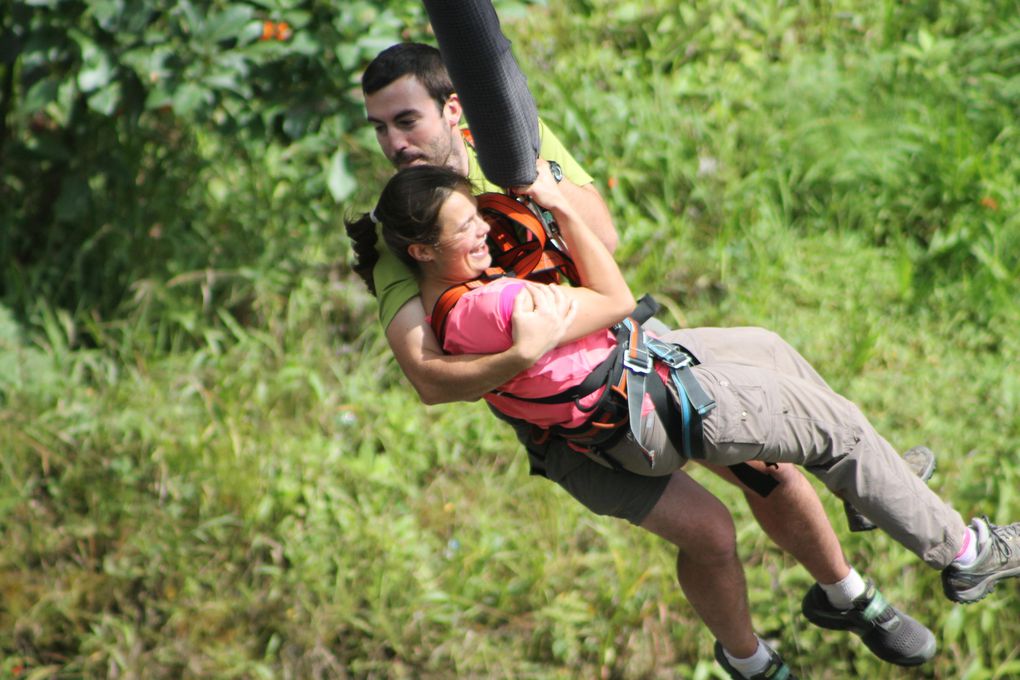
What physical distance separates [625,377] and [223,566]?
2863 millimetres

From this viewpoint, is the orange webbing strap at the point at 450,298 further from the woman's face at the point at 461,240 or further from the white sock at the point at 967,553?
the white sock at the point at 967,553

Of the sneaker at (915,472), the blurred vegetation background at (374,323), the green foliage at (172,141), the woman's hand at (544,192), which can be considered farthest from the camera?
the green foliage at (172,141)

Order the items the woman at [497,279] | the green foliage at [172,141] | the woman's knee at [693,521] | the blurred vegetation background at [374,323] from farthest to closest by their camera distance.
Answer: the green foliage at [172,141], the blurred vegetation background at [374,323], the woman's knee at [693,521], the woman at [497,279]

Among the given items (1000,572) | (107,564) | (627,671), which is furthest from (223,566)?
(1000,572)

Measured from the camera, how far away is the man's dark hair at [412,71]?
312 cm

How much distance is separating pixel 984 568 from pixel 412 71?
2.17 metres

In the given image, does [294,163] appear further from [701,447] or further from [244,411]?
[701,447]

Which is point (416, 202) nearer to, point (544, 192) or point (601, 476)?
point (544, 192)

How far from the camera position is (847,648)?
443 cm

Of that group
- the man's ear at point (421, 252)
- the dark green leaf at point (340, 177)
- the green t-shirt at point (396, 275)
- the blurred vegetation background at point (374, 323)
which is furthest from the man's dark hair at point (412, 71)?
the dark green leaf at point (340, 177)

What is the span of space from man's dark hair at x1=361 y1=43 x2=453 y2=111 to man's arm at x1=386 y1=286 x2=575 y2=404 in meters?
0.62

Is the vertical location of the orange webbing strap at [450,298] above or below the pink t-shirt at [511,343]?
above

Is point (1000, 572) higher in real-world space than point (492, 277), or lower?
lower

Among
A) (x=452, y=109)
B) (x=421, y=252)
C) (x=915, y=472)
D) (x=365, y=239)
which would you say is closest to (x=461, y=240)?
(x=421, y=252)
